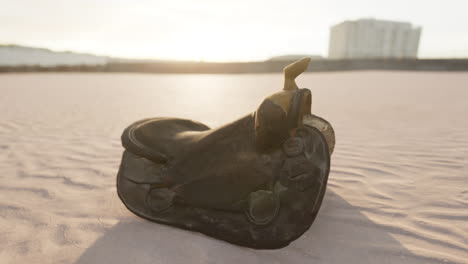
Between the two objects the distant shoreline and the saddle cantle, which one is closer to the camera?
the saddle cantle

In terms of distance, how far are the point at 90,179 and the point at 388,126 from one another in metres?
4.67

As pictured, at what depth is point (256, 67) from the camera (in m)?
23.0

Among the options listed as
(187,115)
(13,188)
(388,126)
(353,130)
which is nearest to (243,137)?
(13,188)

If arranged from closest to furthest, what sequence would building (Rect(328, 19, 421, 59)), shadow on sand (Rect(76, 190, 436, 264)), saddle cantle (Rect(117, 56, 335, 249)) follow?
saddle cantle (Rect(117, 56, 335, 249)) → shadow on sand (Rect(76, 190, 436, 264)) → building (Rect(328, 19, 421, 59))

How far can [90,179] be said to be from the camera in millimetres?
2805

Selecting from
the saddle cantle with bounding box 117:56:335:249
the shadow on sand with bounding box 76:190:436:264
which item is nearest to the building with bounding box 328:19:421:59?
the shadow on sand with bounding box 76:190:436:264

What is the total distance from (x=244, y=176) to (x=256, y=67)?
22160mm

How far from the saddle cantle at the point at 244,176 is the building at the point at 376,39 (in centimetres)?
6223

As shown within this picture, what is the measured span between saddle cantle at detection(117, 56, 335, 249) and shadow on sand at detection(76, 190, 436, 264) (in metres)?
0.10

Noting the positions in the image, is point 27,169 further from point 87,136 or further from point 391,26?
point 391,26

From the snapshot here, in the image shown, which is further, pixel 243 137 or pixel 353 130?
pixel 353 130

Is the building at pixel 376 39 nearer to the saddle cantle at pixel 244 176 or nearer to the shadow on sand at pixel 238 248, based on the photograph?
the shadow on sand at pixel 238 248

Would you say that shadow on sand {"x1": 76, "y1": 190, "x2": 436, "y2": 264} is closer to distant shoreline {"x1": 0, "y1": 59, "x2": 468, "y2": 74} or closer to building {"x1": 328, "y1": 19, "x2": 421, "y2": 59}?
distant shoreline {"x1": 0, "y1": 59, "x2": 468, "y2": 74}

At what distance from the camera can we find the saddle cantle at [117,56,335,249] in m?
1.50
